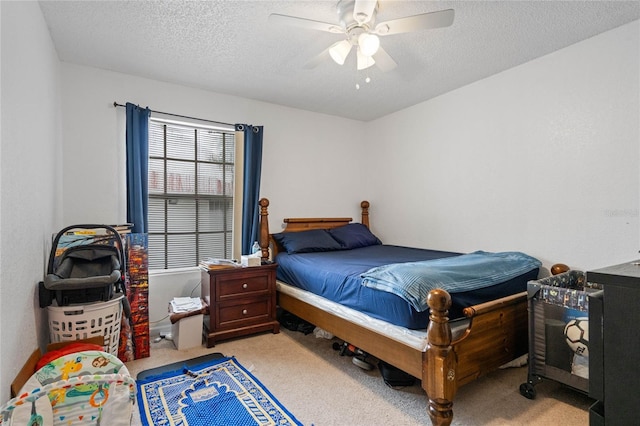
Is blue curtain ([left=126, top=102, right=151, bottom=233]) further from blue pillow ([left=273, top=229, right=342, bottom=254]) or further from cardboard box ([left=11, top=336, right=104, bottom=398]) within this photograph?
blue pillow ([left=273, top=229, right=342, bottom=254])

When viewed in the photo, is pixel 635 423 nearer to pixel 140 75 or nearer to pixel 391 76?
pixel 391 76

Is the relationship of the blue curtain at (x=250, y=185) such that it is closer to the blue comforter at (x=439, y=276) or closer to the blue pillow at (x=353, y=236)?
the blue pillow at (x=353, y=236)

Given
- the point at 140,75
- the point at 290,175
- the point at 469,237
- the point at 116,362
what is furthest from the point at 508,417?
the point at 140,75

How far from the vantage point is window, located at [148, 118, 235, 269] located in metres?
3.28

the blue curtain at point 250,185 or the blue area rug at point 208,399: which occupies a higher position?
the blue curtain at point 250,185

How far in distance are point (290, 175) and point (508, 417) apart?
3078 millimetres

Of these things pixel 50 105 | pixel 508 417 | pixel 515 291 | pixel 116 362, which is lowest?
pixel 508 417

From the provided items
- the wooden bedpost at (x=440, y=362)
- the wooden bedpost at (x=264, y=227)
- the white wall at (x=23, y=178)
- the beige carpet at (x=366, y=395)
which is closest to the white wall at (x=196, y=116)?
the wooden bedpost at (x=264, y=227)

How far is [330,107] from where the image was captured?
13.2ft

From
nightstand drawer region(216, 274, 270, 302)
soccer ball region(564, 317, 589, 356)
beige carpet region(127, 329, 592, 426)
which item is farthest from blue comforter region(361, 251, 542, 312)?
nightstand drawer region(216, 274, 270, 302)

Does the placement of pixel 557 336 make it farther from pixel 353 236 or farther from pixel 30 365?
pixel 30 365

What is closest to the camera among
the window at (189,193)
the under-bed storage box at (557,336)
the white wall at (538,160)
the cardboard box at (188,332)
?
the under-bed storage box at (557,336)

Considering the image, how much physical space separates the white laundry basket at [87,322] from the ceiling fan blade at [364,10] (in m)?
2.35

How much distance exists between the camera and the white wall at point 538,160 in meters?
2.35
